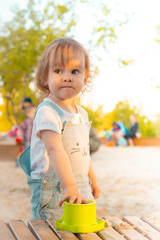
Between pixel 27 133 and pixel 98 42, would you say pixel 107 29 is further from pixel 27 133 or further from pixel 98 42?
pixel 27 133

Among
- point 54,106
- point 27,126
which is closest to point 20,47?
point 27,126

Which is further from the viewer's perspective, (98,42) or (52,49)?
(98,42)

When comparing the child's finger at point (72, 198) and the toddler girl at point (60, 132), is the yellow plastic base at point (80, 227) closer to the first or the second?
the child's finger at point (72, 198)

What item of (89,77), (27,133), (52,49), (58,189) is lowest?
(27,133)

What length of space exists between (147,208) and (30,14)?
32.6 feet

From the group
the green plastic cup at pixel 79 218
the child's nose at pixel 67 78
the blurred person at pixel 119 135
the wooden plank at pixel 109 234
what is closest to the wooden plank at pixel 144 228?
the wooden plank at pixel 109 234

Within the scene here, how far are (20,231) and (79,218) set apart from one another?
0.32m

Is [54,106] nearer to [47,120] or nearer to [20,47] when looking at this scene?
[47,120]

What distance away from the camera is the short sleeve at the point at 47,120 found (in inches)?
71.6

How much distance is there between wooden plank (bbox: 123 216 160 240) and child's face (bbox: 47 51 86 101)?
796 millimetres

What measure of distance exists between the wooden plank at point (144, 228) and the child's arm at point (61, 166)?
346 millimetres

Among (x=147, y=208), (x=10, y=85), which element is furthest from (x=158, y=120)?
(x=147, y=208)

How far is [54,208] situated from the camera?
77.9 inches

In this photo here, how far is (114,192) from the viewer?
191 inches
